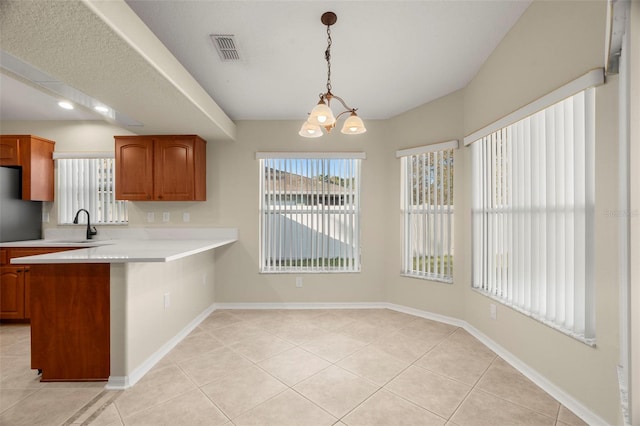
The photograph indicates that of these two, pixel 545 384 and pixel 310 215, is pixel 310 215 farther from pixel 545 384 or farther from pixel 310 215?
pixel 545 384

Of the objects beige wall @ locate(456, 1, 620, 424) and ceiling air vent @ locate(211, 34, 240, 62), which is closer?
beige wall @ locate(456, 1, 620, 424)

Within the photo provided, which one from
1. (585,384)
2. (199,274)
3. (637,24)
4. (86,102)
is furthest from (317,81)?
(585,384)

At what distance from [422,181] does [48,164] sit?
16.3ft

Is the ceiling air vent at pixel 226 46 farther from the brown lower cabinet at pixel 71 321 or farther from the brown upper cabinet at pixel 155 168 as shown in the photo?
the brown lower cabinet at pixel 71 321

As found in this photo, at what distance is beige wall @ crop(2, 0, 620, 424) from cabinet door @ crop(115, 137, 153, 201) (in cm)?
34

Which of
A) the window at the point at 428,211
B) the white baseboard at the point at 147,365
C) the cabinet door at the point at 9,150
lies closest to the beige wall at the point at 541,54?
the window at the point at 428,211

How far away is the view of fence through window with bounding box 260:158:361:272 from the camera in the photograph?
3775 millimetres

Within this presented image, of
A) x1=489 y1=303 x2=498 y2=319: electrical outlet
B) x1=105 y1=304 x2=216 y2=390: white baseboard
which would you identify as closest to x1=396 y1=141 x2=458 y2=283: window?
x1=489 y1=303 x2=498 y2=319: electrical outlet

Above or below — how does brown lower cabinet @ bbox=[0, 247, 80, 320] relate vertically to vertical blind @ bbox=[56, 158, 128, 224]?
below

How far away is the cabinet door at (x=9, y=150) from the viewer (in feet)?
10.8

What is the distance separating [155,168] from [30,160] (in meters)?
1.60

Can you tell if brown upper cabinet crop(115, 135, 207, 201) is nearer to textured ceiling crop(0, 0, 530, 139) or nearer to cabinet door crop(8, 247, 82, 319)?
textured ceiling crop(0, 0, 530, 139)

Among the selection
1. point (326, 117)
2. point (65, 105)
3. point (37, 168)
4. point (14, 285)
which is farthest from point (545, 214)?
point (37, 168)

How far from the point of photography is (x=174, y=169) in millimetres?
3330
